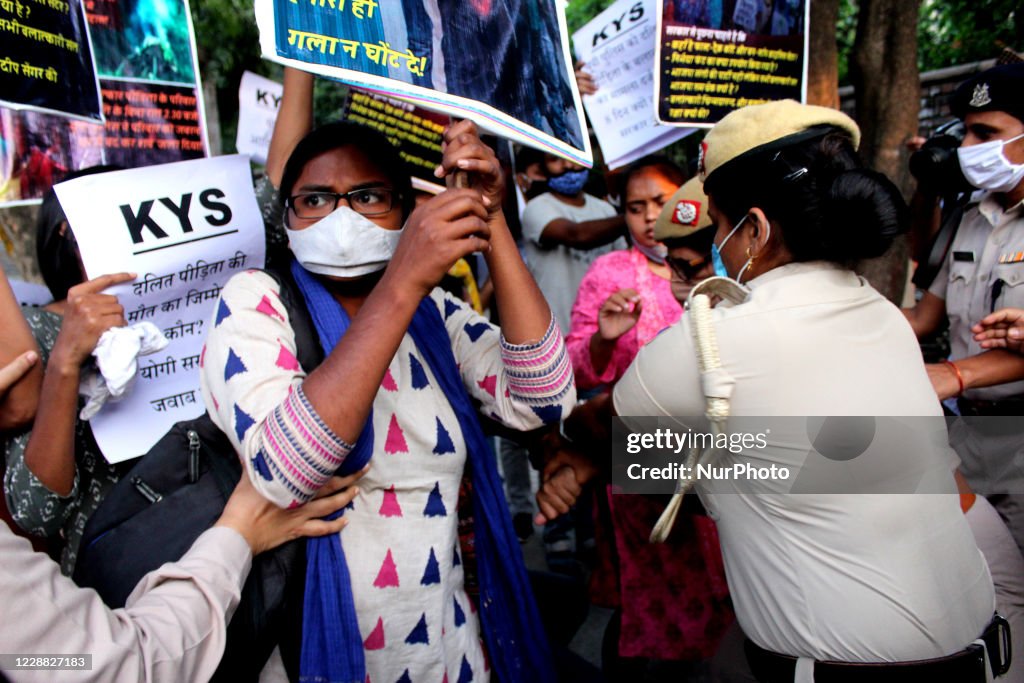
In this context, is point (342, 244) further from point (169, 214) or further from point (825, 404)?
point (825, 404)

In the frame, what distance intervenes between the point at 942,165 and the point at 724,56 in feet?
3.03

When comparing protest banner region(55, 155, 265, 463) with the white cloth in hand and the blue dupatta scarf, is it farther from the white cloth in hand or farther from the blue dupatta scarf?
the blue dupatta scarf

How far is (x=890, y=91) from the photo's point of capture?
14.8ft

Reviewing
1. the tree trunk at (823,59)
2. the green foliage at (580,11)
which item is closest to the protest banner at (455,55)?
the tree trunk at (823,59)

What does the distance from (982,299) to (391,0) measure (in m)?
2.22

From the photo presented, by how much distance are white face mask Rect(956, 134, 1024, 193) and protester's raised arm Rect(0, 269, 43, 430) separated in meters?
2.78

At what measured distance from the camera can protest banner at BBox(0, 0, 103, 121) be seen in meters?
1.76

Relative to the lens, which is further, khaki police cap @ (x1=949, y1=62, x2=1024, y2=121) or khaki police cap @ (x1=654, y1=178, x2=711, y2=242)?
khaki police cap @ (x1=654, y1=178, x2=711, y2=242)

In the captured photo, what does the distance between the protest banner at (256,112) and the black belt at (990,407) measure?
11.3ft

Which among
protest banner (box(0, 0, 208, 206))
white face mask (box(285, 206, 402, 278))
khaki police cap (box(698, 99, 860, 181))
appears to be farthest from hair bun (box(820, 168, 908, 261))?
protest banner (box(0, 0, 208, 206))

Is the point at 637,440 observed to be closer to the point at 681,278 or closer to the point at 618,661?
the point at 681,278

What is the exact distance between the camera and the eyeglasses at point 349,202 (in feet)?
5.40

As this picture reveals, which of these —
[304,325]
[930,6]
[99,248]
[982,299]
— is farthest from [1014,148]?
[930,6]

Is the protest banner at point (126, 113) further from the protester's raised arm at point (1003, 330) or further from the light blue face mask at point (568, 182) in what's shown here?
the protester's raised arm at point (1003, 330)
